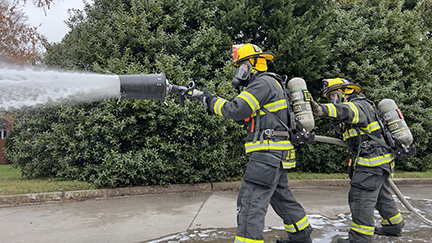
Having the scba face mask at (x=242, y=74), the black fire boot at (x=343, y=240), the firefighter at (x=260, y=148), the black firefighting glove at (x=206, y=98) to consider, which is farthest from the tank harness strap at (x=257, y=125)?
the black fire boot at (x=343, y=240)

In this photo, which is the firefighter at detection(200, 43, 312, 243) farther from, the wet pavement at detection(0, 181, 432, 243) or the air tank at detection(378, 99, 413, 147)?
the air tank at detection(378, 99, 413, 147)

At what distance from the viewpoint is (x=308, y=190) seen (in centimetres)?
688

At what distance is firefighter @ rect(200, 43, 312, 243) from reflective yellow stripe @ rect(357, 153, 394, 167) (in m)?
1.02

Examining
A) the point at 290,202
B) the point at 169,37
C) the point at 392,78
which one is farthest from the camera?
the point at 392,78

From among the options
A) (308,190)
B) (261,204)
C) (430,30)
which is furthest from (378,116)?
(430,30)

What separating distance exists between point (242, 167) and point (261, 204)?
4192mm

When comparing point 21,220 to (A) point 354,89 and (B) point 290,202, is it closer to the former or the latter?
(B) point 290,202

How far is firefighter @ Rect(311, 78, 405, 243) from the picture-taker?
11.5 feet

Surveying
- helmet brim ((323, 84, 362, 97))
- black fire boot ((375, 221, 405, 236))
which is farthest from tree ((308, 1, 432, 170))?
black fire boot ((375, 221, 405, 236))

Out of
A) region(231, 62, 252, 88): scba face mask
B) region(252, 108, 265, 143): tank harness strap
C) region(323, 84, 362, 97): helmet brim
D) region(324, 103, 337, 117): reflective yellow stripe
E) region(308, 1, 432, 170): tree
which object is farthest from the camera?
region(308, 1, 432, 170): tree

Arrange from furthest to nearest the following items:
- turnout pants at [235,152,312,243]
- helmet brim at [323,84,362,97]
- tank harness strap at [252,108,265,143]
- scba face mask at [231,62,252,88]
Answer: helmet brim at [323,84,362,97]
scba face mask at [231,62,252,88]
tank harness strap at [252,108,265,143]
turnout pants at [235,152,312,243]

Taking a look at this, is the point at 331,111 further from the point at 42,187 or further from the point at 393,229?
the point at 42,187

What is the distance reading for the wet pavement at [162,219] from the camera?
12.6 ft

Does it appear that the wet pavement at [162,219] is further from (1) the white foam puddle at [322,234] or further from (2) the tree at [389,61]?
(2) the tree at [389,61]
